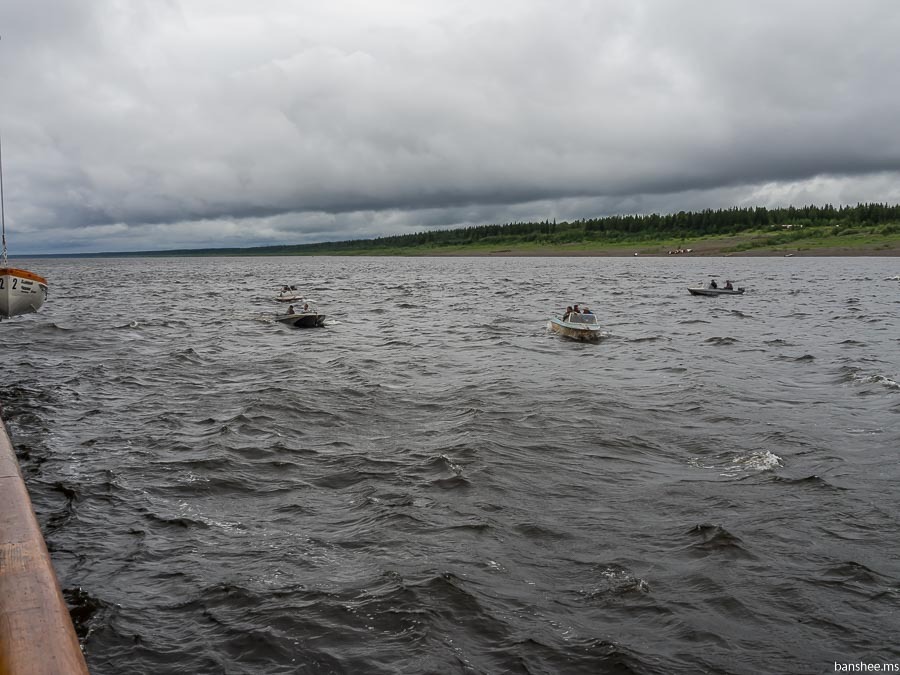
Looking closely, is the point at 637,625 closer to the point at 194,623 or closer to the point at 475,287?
the point at 194,623

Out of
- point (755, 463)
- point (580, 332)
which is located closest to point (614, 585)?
point (755, 463)

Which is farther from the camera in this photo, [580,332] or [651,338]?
[651,338]

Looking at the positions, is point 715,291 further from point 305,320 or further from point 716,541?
point 716,541

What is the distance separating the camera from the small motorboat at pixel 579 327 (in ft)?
125

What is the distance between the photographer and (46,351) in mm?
34344

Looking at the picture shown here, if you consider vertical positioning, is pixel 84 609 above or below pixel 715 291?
below

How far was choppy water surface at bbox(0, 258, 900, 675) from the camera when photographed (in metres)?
8.66

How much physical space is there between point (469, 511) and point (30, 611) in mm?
8692

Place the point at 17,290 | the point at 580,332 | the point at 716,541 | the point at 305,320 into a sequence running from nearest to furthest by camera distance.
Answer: the point at 716,541
the point at 17,290
the point at 580,332
the point at 305,320

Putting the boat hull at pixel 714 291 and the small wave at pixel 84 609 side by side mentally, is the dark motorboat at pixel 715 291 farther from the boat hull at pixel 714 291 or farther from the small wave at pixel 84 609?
the small wave at pixel 84 609

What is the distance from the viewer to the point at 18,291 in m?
32.1

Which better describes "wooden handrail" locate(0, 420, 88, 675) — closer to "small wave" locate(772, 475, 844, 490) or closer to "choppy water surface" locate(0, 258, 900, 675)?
"choppy water surface" locate(0, 258, 900, 675)

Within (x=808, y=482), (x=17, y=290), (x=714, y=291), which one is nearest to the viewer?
(x=808, y=482)

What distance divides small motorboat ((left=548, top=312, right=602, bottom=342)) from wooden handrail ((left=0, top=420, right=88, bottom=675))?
33.3 meters
